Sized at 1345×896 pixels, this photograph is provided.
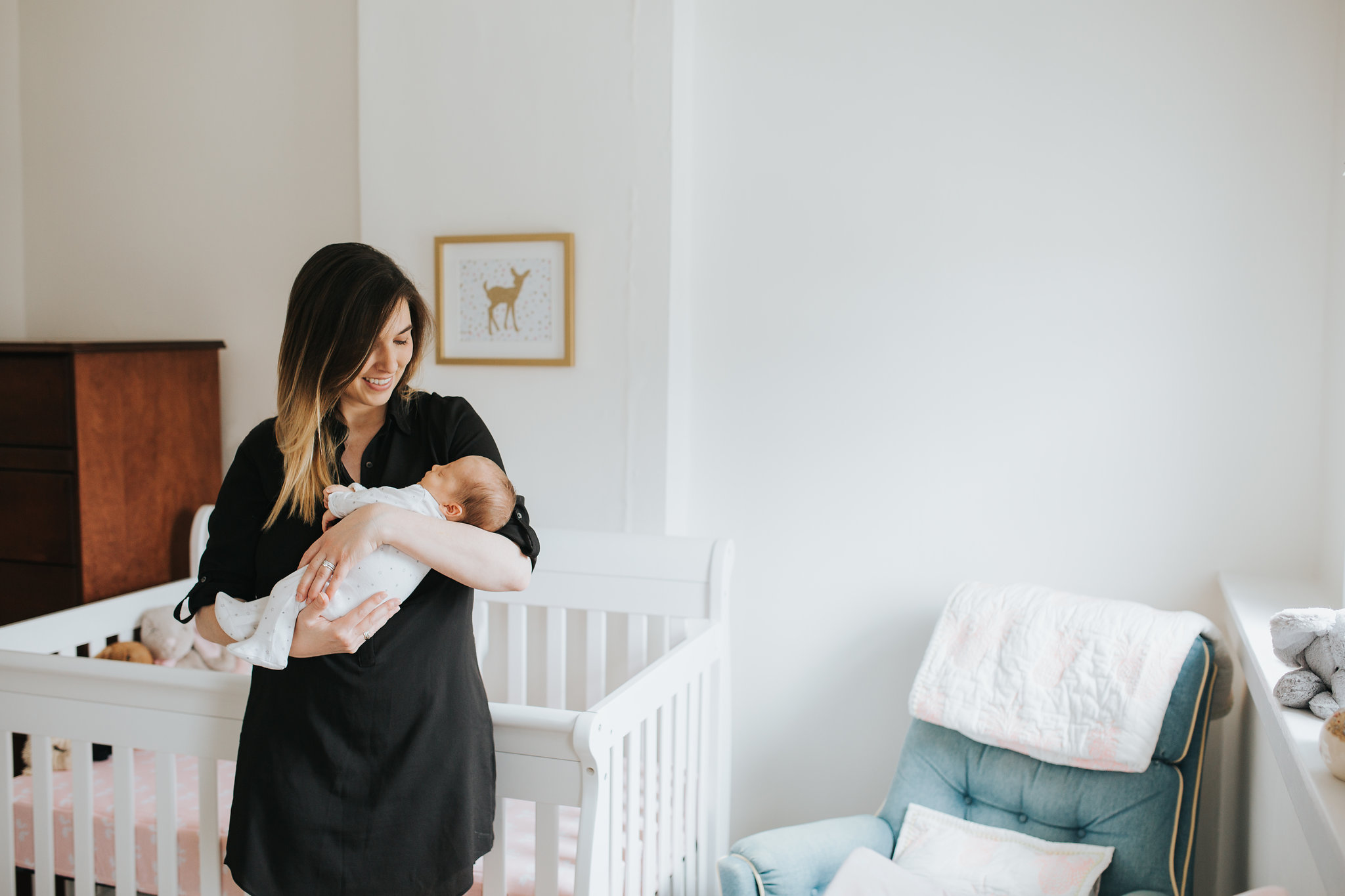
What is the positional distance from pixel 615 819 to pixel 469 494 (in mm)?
524

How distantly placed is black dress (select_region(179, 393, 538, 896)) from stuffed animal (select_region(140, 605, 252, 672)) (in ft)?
3.29

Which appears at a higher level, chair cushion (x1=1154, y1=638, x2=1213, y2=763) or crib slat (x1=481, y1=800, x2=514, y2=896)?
chair cushion (x1=1154, y1=638, x2=1213, y2=763)

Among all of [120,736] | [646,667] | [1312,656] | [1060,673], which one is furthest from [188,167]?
[1312,656]

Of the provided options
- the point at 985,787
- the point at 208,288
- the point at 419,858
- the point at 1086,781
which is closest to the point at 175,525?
the point at 208,288

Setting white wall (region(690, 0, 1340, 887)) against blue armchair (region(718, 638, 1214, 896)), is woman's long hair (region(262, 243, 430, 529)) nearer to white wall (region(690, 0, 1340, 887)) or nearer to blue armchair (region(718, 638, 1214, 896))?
blue armchair (region(718, 638, 1214, 896))

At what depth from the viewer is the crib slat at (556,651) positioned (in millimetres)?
2201

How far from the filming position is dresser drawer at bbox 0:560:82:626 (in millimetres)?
2389

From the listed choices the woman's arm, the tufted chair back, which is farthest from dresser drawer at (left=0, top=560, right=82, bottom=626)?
the tufted chair back

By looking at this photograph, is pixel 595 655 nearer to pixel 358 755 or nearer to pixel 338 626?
pixel 358 755

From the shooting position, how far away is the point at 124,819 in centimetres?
156

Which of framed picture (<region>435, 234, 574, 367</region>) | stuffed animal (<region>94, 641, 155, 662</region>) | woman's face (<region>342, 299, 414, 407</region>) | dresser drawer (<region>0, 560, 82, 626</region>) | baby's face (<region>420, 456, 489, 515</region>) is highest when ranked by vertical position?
framed picture (<region>435, 234, 574, 367</region>)

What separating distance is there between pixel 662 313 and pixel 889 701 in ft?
3.36

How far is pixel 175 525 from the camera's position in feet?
8.48

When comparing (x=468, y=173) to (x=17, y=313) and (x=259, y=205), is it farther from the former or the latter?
(x=17, y=313)
